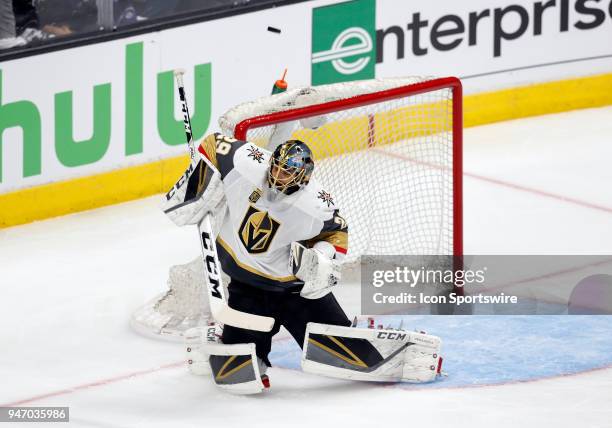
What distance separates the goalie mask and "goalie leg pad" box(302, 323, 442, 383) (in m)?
0.56

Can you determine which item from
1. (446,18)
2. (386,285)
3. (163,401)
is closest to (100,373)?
(163,401)

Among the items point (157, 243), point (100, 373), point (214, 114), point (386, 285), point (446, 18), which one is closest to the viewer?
point (100, 373)

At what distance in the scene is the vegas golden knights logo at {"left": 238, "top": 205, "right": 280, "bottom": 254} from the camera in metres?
5.70

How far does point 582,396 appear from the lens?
18.6 ft

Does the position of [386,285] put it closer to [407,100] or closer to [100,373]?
[407,100]

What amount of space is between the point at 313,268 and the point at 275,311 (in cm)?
34

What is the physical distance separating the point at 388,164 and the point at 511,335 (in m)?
1.30

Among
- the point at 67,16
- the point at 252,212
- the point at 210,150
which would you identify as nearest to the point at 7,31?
the point at 67,16

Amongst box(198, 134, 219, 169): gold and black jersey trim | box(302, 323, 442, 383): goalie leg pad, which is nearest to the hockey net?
box(198, 134, 219, 169): gold and black jersey trim

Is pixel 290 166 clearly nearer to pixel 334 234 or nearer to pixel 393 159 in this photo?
pixel 334 234

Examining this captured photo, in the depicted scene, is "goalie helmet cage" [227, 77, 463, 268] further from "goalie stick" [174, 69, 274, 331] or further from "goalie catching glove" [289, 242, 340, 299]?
"goalie catching glove" [289, 242, 340, 299]

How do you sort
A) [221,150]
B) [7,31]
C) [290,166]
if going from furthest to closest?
[7,31]
[221,150]
[290,166]

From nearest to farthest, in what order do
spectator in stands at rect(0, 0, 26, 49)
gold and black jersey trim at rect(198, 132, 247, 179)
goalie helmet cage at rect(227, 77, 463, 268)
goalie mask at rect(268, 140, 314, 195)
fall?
goalie mask at rect(268, 140, 314, 195)
gold and black jersey trim at rect(198, 132, 247, 179)
goalie helmet cage at rect(227, 77, 463, 268)
spectator in stands at rect(0, 0, 26, 49)

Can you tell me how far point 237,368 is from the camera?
18.9 ft
